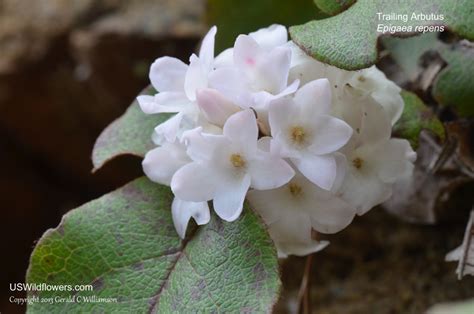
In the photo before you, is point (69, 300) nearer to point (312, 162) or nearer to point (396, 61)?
Result: point (312, 162)

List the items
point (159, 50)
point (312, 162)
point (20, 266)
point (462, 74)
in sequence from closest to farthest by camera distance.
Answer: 1. point (312, 162)
2. point (462, 74)
3. point (159, 50)
4. point (20, 266)

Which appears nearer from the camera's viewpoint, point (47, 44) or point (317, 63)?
point (317, 63)

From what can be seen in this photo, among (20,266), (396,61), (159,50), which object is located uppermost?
(396,61)

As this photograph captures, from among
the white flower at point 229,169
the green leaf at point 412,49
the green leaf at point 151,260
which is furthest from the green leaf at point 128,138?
the green leaf at point 412,49

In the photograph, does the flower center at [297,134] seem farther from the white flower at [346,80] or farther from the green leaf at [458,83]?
the green leaf at [458,83]

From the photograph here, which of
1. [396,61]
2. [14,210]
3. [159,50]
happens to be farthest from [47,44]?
[396,61]
